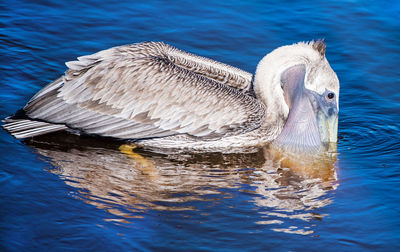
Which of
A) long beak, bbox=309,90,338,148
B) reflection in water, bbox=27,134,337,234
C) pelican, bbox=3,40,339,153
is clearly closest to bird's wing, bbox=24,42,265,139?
pelican, bbox=3,40,339,153

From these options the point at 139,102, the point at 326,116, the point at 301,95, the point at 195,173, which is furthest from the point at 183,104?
the point at 326,116

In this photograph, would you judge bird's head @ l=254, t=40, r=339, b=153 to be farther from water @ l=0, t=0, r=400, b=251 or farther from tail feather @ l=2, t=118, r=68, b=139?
tail feather @ l=2, t=118, r=68, b=139

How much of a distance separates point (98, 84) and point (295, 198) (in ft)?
6.54

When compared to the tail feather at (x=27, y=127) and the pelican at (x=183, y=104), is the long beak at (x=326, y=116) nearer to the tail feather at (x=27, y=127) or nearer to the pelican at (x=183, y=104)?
the pelican at (x=183, y=104)

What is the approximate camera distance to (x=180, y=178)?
18.2 feet

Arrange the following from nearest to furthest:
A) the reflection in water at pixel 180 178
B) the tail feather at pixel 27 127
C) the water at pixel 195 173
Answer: the water at pixel 195 173
the reflection in water at pixel 180 178
the tail feather at pixel 27 127

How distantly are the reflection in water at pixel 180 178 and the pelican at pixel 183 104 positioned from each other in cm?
16

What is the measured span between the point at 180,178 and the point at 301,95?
1444 millimetres

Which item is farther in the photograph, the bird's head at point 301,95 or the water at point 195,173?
the bird's head at point 301,95

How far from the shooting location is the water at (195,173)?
15.2 ft

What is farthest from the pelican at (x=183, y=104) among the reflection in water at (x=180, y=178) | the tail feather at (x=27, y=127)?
the reflection in water at (x=180, y=178)

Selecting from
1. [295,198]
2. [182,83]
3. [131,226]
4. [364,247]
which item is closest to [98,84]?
[182,83]

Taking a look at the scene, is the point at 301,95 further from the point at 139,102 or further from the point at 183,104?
the point at 139,102

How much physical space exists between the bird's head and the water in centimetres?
29
